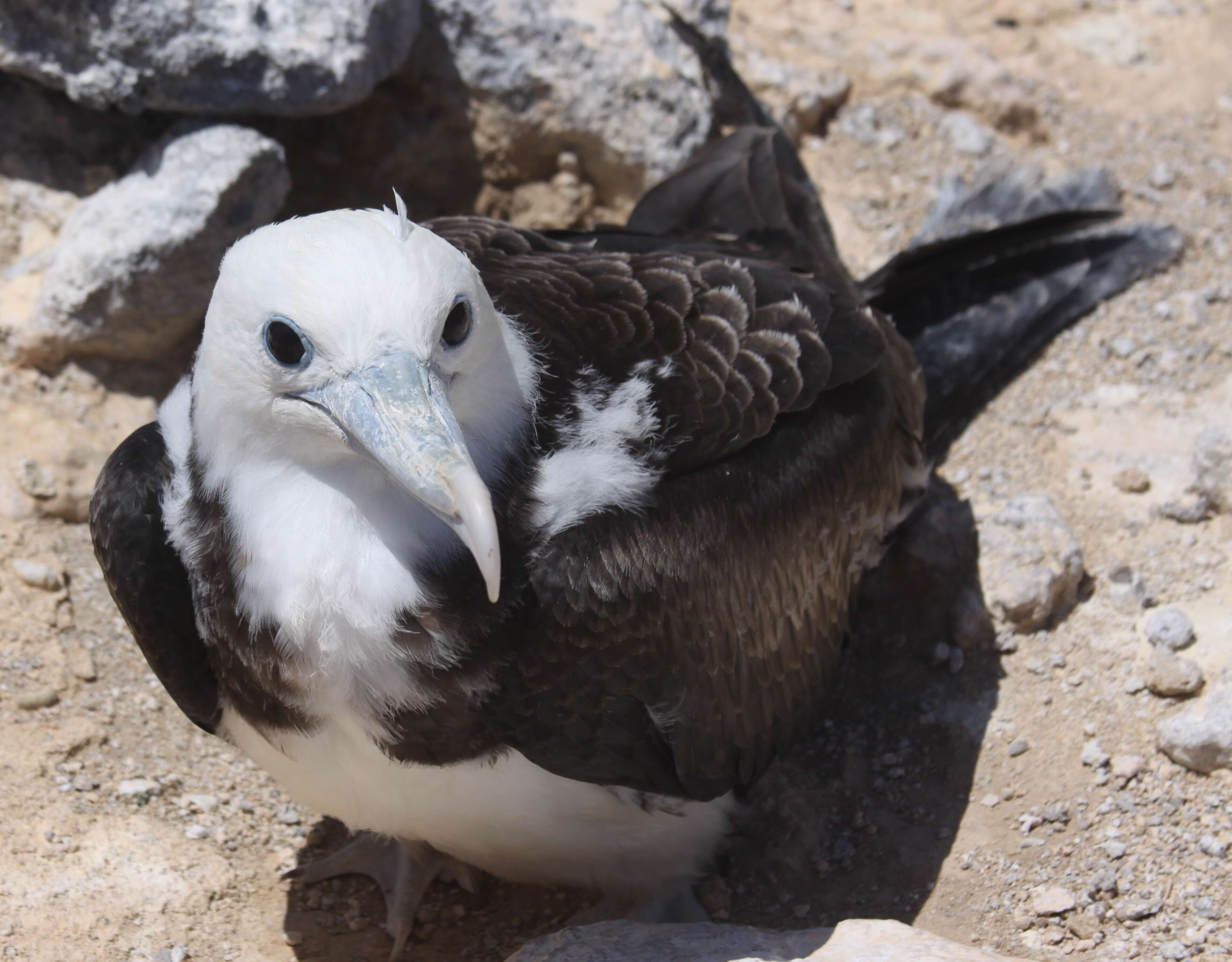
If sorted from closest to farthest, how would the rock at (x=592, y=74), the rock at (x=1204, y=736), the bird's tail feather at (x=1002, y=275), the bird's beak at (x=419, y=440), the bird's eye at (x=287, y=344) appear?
the bird's beak at (x=419, y=440) → the bird's eye at (x=287, y=344) → the rock at (x=1204, y=736) → the bird's tail feather at (x=1002, y=275) → the rock at (x=592, y=74)

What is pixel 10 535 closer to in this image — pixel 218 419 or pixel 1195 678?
pixel 218 419

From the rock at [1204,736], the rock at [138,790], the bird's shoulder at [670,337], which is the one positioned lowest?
the rock at [138,790]

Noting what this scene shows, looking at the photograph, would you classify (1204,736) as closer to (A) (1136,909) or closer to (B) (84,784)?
(A) (1136,909)

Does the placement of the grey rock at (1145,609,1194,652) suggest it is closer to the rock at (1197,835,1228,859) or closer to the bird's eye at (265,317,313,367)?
the rock at (1197,835,1228,859)

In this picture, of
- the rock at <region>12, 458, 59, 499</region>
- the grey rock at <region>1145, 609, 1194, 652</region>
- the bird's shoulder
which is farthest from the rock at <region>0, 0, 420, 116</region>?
the grey rock at <region>1145, 609, 1194, 652</region>

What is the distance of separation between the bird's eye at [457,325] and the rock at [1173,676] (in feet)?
10.1

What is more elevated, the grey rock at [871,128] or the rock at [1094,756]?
the grey rock at [871,128]

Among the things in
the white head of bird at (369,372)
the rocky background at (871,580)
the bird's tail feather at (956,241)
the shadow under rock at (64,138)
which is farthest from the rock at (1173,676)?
the shadow under rock at (64,138)

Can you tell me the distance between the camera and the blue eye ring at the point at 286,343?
3.43 m

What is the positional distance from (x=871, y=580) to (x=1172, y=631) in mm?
1249

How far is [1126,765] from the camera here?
198 inches

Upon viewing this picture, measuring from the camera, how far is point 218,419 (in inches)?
149

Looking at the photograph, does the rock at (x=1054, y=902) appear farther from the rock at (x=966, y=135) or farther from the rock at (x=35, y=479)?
the rock at (x=966, y=135)

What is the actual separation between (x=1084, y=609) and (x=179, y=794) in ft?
12.0
